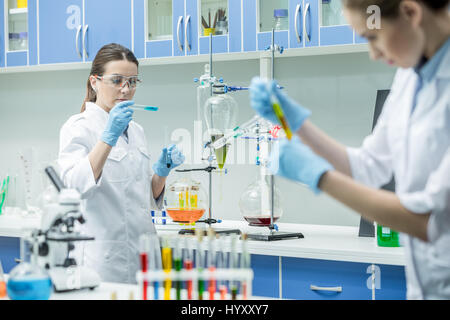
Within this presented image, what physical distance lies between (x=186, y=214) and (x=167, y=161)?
41cm

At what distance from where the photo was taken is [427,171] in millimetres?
1358

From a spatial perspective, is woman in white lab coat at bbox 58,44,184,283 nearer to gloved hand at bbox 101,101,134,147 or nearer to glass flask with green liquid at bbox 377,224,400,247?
gloved hand at bbox 101,101,134,147

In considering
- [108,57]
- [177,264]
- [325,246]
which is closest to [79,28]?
[108,57]

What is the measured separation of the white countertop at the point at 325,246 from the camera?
2.33m

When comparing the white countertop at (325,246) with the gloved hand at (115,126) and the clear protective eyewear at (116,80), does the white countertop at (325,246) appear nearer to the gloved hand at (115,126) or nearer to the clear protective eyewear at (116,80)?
the gloved hand at (115,126)

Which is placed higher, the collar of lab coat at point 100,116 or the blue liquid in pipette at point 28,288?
the collar of lab coat at point 100,116

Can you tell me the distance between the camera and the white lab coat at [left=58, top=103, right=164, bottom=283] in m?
2.51

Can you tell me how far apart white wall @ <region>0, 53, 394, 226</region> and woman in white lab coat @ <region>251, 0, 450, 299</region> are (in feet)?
5.62

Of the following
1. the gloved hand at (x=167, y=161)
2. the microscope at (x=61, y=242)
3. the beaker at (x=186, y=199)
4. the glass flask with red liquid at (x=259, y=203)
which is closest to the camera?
the microscope at (x=61, y=242)

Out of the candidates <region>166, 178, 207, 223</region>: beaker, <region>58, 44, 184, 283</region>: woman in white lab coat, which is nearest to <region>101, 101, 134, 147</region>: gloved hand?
<region>58, 44, 184, 283</region>: woman in white lab coat

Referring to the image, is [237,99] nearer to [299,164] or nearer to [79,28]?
[79,28]

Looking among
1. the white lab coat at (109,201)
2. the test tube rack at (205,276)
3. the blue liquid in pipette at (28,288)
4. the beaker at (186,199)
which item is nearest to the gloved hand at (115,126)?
the white lab coat at (109,201)

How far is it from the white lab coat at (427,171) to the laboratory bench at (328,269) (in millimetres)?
904

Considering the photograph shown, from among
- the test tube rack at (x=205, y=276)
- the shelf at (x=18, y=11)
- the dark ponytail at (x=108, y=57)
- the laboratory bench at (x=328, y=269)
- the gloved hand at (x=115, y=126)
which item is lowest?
the laboratory bench at (x=328, y=269)
